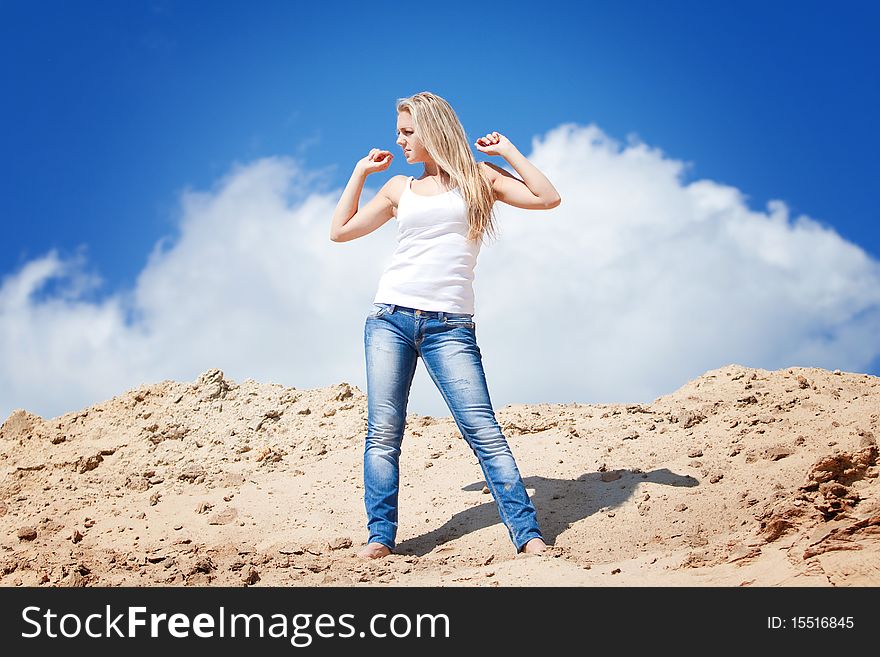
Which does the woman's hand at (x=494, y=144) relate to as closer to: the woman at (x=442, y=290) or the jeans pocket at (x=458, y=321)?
the woman at (x=442, y=290)

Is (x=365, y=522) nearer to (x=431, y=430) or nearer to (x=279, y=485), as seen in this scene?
(x=279, y=485)

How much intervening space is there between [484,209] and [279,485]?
10.7 feet

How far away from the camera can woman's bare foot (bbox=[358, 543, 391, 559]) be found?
547 centimetres

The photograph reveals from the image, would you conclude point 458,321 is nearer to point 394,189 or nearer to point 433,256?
point 433,256

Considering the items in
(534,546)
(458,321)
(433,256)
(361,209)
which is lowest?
(534,546)

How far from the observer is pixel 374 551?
5.48 m

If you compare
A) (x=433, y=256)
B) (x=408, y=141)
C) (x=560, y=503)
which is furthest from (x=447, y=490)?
(x=408, y=141)

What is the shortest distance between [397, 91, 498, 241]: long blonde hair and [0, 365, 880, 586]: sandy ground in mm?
1900

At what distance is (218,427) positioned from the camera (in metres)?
8.79

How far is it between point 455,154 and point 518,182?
40cm

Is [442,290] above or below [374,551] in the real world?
above

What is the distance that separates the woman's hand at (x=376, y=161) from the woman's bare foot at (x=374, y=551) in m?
2.21

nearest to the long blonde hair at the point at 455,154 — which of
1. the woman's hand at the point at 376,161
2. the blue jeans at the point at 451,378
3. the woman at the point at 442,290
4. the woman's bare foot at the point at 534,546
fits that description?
the woman at the point at 442,290
